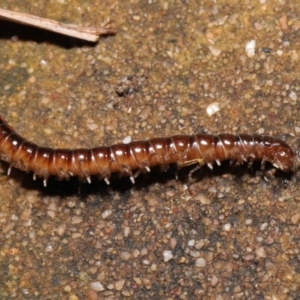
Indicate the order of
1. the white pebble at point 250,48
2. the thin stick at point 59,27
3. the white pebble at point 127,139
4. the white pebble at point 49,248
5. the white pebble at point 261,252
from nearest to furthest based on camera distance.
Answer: the white pebble at point 261,252
the white pebble at point 49,248
the white pebble at point 127,139
the white pebble at point 250,48
the thin stick at point 59,27

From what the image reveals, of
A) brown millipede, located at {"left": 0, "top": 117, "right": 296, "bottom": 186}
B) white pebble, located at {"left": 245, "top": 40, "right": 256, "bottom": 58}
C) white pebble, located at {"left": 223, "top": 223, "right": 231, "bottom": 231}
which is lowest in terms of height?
white pebble, located at {"left": 223, "top": 223, "right": 231, "bottom": 231}

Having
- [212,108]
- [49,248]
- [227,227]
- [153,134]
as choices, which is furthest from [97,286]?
[212,108]

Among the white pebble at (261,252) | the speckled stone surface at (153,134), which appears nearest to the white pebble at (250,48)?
the speckled stone surface at (153,134)

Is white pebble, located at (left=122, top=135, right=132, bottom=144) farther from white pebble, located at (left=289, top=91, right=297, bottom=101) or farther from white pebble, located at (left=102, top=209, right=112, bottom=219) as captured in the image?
white pebble, located at (left=289, top=91, right=297, bottom=101)

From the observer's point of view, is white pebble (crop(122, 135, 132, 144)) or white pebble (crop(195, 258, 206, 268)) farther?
white pebble (crop(122, 135, 132, 144))

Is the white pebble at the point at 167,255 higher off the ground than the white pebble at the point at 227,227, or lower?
lower

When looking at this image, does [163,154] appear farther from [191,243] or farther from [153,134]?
[191,243]

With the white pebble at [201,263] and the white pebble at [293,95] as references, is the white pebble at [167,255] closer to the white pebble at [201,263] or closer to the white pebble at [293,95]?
the white pebble at [201,263]

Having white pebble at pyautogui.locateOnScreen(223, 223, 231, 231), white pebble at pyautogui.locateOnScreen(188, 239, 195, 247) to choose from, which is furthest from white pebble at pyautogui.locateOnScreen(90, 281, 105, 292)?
white pebble at pyautogui.locateOnScreen(223, 223, 231, 231)
